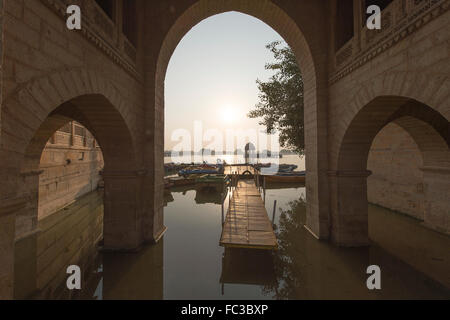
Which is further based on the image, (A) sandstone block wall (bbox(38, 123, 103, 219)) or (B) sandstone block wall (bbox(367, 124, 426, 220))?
(A) sandstone block wall (bbox(38, 123, 103, 219))

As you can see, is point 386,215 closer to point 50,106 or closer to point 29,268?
point 50,106

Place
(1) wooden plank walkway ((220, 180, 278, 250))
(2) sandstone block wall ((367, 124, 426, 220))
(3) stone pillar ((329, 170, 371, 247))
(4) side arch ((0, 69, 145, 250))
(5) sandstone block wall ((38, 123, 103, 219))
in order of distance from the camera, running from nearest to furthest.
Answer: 1. (4) side arch ((0, 69, 145, 250))
2. (1) wooden plank walkway ((220, 180, 278, 250))
3. (3) stone pillar ((329, 170, 371, 247))
4. (2) sandstone block wall ((367, 124, 426, 220))
5. (5) sandstone block wall ((38, 123, 103, 219))

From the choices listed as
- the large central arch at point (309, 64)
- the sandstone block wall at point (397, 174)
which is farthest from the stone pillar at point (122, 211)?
the sandstone block wall at point (397, 174)

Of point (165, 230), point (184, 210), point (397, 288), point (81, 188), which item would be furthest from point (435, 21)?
point (81, 188)

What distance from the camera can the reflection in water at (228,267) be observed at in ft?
16.8

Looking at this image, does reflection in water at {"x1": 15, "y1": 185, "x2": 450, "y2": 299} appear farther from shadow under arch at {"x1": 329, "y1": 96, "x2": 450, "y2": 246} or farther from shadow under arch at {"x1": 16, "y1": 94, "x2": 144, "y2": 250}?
shadow under arch at {"x1": 329, "y1": 96, "x2": 450, "y2": 246}

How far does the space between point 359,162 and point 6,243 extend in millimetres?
8763

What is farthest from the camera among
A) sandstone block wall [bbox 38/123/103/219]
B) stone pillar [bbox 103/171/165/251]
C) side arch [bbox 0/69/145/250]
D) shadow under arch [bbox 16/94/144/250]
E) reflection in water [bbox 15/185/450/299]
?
sandstone block wall [bbox 38/123/103/219]

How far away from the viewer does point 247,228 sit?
24.2 ft

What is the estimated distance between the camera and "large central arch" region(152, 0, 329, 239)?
7934 millimetres

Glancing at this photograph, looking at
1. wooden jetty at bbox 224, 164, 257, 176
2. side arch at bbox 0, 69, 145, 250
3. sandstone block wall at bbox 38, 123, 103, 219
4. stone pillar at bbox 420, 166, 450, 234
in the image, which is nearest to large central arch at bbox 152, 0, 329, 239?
side arch at bbox 0, 69, 145, 250

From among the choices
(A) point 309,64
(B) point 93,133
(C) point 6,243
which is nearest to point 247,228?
(C) point 6,243

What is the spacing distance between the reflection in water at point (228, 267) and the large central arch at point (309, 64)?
70.0 inches

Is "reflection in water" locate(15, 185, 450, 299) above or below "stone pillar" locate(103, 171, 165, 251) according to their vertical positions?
→ below
